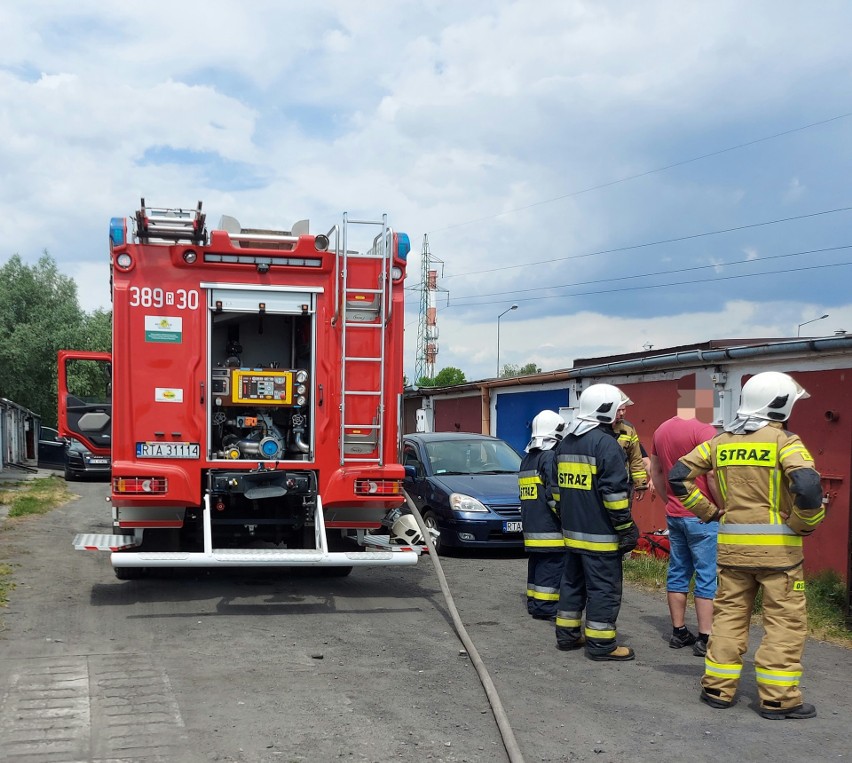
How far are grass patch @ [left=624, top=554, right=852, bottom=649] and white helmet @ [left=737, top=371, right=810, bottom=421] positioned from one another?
2.54 metres

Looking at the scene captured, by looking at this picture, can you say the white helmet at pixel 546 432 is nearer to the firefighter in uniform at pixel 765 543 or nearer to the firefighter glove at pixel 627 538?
the firefighter glove at pixel 627 538

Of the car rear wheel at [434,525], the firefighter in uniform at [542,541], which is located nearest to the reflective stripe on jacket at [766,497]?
the firefighter in uniform at [542,541]

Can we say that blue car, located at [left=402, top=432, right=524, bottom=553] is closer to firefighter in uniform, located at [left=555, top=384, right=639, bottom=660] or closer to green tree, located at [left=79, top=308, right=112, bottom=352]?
firefighter in uniform, located at [left=555, top=384, right=639, bottom=660]

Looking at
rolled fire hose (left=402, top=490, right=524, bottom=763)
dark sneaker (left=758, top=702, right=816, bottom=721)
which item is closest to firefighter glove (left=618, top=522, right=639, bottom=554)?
rolled fire hose (left=402, top=490, right=524, bottom=763)

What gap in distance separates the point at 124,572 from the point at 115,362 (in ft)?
7.22

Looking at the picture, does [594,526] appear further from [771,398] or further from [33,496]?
[33,496]

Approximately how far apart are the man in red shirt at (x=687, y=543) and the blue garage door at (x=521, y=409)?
→ 8171mm

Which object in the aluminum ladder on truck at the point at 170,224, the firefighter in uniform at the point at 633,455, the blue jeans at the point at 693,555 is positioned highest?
the aluminum ladder on truck at the point at 170,224

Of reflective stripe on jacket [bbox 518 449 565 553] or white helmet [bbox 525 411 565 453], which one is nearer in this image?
reflective stripe on jacket [bbox 518 449 565 553]

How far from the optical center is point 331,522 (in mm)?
8305

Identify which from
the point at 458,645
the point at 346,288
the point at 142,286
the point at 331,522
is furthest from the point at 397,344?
the point at 458,645

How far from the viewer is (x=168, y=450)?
308 inches

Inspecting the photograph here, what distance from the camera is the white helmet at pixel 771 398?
17.1 ft

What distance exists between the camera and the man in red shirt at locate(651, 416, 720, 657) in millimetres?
6309
